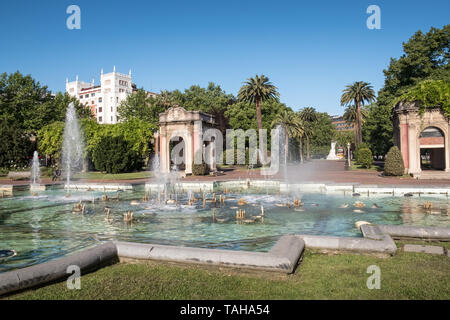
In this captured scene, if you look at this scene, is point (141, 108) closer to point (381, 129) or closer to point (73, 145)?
point (73, 145)

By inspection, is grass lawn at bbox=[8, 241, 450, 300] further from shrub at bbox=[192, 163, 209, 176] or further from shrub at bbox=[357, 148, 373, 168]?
shrub at bbox=[357, 148, 373, 168]

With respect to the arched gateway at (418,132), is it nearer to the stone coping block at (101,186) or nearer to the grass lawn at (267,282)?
the stone coping block at (101,186)

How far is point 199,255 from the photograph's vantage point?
5.98m

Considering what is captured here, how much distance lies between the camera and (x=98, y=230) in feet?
35.2

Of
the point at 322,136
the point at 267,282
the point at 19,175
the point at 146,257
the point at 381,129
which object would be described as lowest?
the point at 267,282

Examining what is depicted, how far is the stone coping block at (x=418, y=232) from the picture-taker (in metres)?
7.56

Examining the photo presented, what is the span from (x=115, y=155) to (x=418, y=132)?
3095 centimetres

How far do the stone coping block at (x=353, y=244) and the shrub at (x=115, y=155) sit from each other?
114 ft

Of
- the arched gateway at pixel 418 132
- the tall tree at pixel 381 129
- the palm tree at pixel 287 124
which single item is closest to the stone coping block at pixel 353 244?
the arched gateway at pixel 418 132

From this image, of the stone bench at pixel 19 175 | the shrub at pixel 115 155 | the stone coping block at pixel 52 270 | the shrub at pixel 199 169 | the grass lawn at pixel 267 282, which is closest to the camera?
the grass lawn at pixel 267 282

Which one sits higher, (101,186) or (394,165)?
(394,165)

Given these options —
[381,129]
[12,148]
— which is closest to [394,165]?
[381,129]

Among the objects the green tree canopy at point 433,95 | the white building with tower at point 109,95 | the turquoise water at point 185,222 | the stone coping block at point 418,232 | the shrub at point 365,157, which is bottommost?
the turquoise water at point 185,222

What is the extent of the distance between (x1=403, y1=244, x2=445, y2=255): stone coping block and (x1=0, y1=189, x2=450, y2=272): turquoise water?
2355 mm
